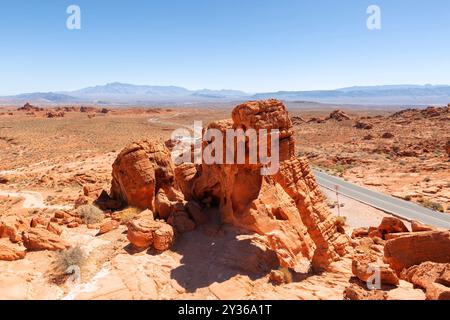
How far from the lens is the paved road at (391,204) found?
25031 millimetres

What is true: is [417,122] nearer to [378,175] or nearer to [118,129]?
[378,175]

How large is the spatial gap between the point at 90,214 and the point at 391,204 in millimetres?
23640

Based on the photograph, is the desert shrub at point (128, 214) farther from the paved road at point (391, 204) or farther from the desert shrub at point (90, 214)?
the paved road at point (391, 204)

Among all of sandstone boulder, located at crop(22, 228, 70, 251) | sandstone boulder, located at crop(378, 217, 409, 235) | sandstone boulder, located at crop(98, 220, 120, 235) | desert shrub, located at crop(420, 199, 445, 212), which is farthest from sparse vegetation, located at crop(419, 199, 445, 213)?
sandstone boulder, located at crop(22, 228, 70, 251)

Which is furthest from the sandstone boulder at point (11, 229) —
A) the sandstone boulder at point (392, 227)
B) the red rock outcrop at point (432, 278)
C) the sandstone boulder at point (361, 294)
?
the sandstone boulder at point (392, 227)

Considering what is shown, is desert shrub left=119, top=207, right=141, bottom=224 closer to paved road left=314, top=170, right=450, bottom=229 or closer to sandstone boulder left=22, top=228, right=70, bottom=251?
sandstone boulder left=22, top=228, right=70, bottom=251

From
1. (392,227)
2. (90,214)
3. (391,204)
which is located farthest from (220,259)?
(391,204)

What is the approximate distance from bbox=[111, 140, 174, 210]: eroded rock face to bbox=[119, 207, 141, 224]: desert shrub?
0.64 metres

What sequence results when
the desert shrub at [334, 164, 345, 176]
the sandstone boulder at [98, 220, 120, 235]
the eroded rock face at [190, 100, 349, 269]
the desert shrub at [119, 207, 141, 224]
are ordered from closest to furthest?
the eroded rock face at [190, 100, 349, 269]
the sandstone boulder at [98, 220, 120, 235]
the desert shrub at [119, 207, 141, 224]
the desert shrub at [334, 164, 345, 176]

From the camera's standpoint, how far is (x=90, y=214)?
56.5 ft

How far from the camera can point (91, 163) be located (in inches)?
1587

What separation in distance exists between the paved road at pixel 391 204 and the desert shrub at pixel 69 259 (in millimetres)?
21914

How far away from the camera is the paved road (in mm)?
25031
